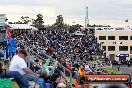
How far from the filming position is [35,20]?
6033 inches

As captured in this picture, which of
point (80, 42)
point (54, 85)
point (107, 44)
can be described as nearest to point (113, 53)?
point (107, 44)

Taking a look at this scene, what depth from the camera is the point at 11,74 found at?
422 inches

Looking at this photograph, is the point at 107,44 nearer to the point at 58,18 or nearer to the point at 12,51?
the point at 58,18

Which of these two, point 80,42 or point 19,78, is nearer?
point 19,78

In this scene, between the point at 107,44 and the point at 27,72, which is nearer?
the point at 27,72

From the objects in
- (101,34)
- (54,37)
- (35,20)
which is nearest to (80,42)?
(54,37)

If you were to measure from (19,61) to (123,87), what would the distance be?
262 cm

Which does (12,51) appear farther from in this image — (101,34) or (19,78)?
(101,34)

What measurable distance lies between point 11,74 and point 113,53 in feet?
279

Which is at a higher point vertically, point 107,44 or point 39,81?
point 39,81

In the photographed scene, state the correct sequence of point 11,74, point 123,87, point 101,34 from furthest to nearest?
point 101,34 → point 11,74 → point 123,87

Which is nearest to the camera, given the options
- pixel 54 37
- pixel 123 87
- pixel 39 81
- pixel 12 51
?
pixel 123 87

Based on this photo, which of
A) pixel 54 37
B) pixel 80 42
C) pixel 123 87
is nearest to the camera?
pixel 123 87

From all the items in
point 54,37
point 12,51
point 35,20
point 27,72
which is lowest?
point 35,20
